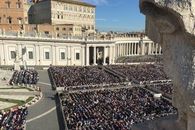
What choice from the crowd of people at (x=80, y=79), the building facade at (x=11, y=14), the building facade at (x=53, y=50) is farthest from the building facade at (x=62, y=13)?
the crowd of people at (x=80, y=79)

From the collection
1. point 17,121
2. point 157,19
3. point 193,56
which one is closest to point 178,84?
point 193,56

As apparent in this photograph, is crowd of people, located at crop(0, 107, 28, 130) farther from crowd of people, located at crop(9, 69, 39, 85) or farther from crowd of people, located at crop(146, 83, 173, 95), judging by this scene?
crowd of people, located at crop(146, 83, 173, 95)

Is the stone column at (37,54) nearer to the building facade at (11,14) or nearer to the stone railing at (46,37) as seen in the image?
the stone railing at (46,37)

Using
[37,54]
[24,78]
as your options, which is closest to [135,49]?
[37,54]

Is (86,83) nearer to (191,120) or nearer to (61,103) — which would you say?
(61,103)

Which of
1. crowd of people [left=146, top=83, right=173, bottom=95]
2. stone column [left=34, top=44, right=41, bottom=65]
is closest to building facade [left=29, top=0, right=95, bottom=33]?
stone column [left=34, top=44, right=41, bottom=65]

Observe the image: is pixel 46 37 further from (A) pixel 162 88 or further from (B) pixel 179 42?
(B) pixel 179 42

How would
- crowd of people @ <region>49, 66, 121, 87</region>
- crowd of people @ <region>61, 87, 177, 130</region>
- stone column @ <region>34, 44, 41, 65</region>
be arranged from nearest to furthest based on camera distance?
crowd of people @ <region>61, 87, 177, 130</region>, crowd of people @ <region>49, 66, 121, 87</region>, stone column @ <region>34, 44, 41, 65</region>
